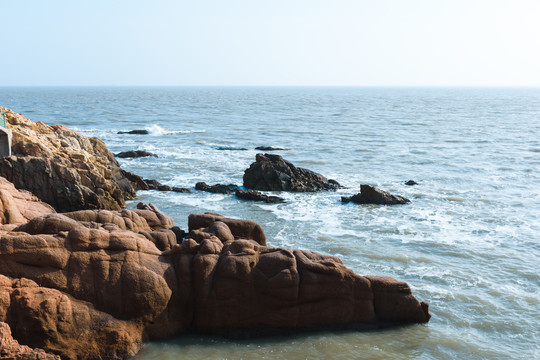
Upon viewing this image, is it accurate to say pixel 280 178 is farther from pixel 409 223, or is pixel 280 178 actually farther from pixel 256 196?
pixel 409 223

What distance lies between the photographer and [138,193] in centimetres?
3372

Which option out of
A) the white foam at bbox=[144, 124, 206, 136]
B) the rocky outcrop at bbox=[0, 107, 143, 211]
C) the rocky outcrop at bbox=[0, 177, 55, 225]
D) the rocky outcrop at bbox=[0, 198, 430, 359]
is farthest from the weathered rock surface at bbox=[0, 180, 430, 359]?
the white foam at bbox=[144, 124, 206, 136]

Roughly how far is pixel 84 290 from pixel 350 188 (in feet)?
82.5

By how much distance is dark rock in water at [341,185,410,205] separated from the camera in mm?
32531

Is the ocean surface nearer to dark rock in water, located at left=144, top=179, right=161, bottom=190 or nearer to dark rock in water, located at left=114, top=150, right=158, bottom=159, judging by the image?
dark rock in water, located at left=144, top=179, right=161, bottom=190

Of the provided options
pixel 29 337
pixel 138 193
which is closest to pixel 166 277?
pixel 29 337

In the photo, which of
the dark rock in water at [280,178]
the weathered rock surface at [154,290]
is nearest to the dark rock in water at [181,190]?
the dark rock in water at [280,178]

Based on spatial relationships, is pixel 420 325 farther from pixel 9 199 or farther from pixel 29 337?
pixel 9 199

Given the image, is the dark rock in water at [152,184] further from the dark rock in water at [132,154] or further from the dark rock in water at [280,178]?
the dark rock in water at [132,154]

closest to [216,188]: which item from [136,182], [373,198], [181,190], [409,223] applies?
[181,190]

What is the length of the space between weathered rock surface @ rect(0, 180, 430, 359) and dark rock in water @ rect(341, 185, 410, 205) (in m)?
15.8

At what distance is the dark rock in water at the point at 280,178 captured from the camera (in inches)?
1407

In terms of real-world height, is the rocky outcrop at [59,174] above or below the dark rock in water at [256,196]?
above

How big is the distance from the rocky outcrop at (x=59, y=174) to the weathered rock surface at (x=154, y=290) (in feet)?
34.4
